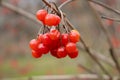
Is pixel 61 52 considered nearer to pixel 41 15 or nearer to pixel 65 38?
pixel 65 38

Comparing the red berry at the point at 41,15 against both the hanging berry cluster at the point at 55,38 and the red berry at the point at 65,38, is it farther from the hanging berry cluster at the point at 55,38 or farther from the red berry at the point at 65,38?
the red berry at the point at 65,38

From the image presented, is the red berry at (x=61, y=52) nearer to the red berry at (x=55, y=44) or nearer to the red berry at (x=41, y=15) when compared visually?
the red berry at (x=55, y=44)

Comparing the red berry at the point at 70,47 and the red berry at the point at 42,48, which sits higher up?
the red berry at the point at 42,48

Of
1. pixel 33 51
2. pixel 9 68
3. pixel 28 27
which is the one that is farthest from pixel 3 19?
pixel 33 51

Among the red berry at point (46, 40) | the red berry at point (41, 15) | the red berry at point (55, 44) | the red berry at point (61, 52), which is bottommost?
the red berry at point (61, 52)

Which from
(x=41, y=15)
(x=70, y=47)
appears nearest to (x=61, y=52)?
(x=70, y=47)

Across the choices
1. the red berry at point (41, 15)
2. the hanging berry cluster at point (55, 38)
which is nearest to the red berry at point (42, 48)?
the hanging berry cluster at point (55, 38)

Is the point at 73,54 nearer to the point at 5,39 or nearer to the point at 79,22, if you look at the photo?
the point at 79,22
